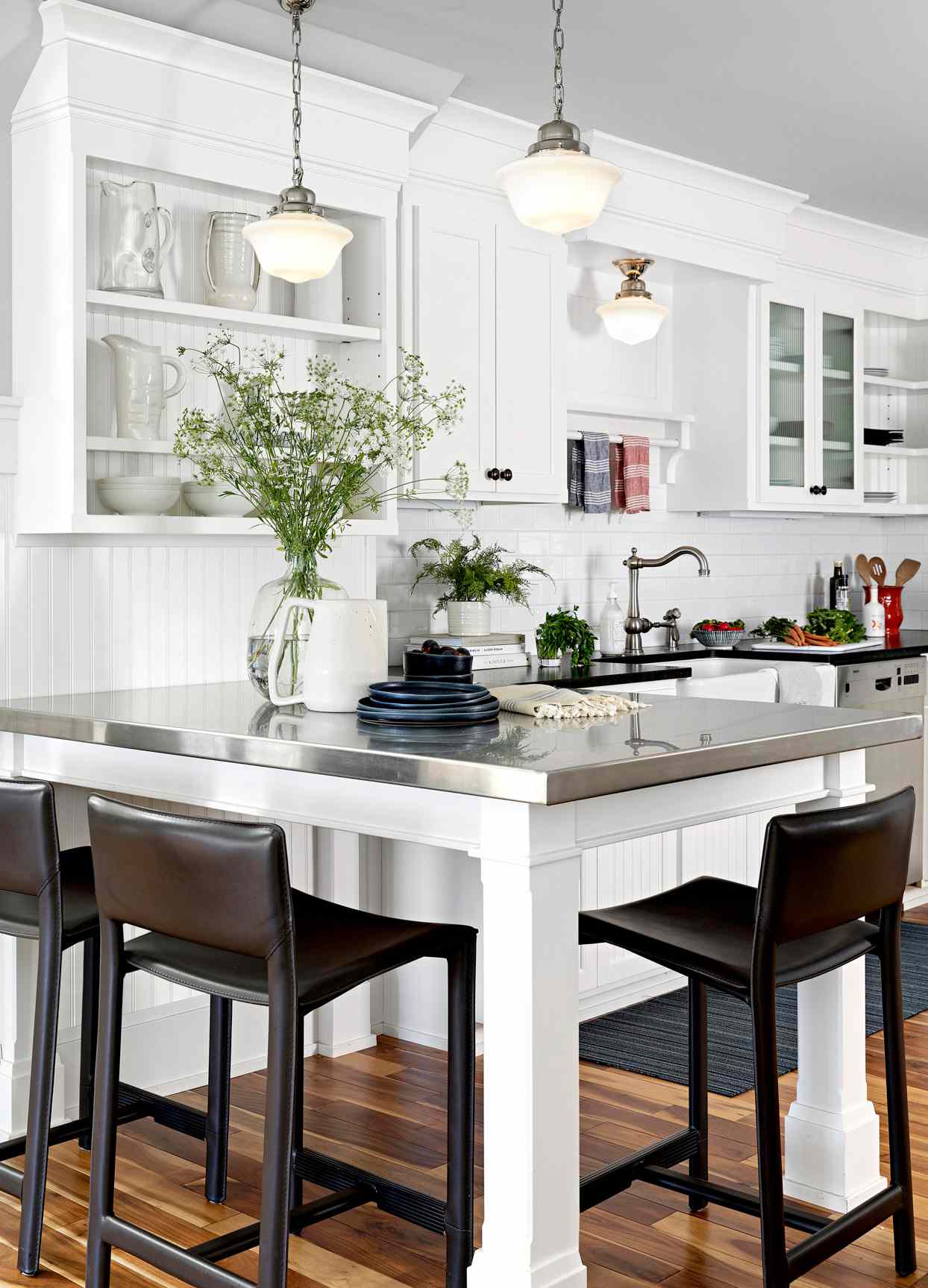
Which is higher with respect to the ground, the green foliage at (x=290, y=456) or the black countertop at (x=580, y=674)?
the green foliage at (x=290, y=456)

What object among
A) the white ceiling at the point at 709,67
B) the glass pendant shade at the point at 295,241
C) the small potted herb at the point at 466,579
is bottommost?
the small potted herb at the point at 466,579

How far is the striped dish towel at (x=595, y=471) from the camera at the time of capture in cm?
496

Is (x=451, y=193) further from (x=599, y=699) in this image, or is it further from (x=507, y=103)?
(x=599, y=699)

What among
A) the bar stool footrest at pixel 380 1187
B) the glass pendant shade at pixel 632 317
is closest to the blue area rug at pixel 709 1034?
the bar stool footrest at pixel 380 1187

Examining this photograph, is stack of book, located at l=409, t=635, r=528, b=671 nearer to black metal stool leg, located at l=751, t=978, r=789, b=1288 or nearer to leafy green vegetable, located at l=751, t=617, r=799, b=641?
leafy green vegetable, located at l=751, t=617, r=799, b=641

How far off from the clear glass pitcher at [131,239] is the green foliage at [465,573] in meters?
1.44

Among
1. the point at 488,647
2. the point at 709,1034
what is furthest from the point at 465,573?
the point at 709,1034

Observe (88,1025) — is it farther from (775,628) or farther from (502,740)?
(775,628)

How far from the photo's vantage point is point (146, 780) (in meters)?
2.67

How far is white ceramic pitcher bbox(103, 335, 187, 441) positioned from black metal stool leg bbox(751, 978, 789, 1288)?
1.93m

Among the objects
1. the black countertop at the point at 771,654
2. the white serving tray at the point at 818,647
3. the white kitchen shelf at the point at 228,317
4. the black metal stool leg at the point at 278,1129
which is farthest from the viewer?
the white serving tray at the point at 818,647

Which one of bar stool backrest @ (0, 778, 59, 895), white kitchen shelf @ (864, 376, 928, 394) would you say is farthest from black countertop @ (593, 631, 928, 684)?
bar stool backrest @ (0, 778, 59, 895)

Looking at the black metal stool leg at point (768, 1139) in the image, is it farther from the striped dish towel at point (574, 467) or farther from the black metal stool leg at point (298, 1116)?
the striped dish towel at point (574, 467)

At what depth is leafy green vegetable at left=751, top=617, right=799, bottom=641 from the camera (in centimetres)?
549
